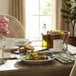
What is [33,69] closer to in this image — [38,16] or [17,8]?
[17,8]

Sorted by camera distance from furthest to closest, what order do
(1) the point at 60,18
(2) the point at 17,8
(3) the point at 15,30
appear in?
1. (1) the point at 60,18
2. (2) the point at 17,8
3. (3) the point at 15,30

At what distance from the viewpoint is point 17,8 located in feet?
14.4

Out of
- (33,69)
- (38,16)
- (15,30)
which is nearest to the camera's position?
(33,69)

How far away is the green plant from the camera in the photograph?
459cm

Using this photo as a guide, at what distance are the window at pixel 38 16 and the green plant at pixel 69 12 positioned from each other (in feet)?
1.00

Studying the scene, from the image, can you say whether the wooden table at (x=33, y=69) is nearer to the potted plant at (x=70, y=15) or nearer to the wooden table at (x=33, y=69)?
the wooden table at (x=33, y=69)

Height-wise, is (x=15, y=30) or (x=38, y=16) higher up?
(x=38, y=16)

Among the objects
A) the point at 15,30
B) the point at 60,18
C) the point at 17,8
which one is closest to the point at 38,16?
the point at 60,18

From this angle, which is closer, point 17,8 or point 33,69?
point 33,69

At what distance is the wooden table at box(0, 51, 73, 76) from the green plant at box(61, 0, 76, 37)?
315cm

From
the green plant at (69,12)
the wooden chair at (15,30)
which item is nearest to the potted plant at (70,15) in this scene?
the green plant at (69,12)

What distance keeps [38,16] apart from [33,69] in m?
3.63

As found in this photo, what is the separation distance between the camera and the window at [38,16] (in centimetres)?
489

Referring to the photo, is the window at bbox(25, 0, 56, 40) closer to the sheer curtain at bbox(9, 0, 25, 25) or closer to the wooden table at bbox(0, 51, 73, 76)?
the sheer curtain at bbox(9, 0, 25, 25)
